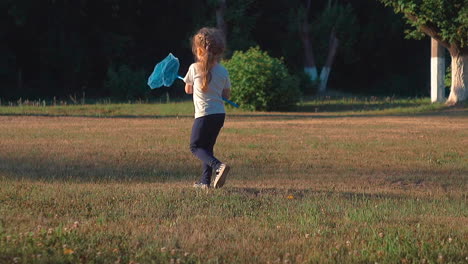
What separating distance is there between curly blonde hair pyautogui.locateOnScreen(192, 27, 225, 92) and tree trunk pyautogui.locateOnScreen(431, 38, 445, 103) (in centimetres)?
2435

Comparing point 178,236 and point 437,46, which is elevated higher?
point 437,46

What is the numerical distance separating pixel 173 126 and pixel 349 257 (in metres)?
15.3

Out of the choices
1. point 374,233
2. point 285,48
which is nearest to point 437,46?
point 285,48

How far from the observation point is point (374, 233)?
272 inches

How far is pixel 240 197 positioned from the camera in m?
8.70

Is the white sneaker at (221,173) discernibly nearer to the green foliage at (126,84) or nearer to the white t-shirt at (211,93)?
the white t-shirt at (211,93)

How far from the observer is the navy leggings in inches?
360

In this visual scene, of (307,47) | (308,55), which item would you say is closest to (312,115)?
(307,47)

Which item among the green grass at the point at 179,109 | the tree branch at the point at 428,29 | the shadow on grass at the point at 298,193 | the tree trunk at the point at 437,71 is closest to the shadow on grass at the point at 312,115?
the green grass at the point at 179,109

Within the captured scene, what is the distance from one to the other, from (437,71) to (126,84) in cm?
1486

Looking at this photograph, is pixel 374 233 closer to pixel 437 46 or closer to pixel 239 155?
pixel 239 155

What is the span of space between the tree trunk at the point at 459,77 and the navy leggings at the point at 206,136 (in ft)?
73.3

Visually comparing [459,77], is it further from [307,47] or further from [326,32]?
[326,32]

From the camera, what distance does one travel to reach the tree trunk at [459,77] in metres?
29.7
